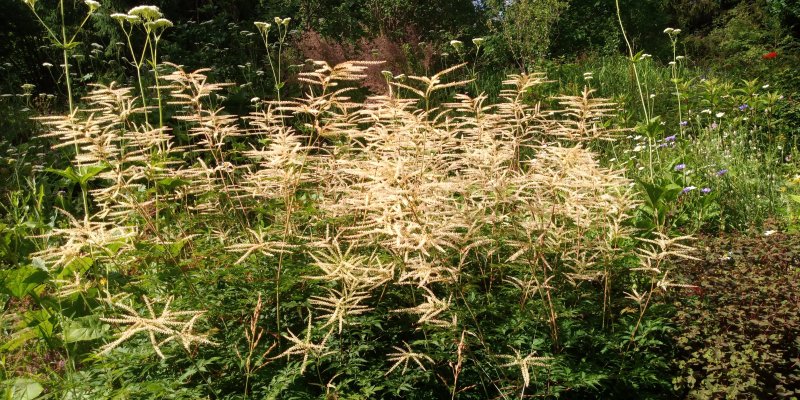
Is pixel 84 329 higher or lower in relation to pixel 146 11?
lower

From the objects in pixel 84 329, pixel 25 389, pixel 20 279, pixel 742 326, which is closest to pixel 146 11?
pixel 20 279

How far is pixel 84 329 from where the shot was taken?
2.36 meters

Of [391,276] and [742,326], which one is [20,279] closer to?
[391,276]

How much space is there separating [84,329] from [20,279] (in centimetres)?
31

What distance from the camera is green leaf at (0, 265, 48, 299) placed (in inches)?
91.8

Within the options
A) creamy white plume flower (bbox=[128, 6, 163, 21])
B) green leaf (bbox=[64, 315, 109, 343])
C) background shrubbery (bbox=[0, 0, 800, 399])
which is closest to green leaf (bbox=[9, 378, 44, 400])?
background shrubbery (bbox=[0, 0, 800, 399])

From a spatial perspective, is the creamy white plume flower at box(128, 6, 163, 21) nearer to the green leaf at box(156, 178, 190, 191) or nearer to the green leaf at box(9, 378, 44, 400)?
the green leaf at box(156, 178, 190, 191)

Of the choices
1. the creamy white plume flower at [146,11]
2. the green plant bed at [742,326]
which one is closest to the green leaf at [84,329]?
the creamy white plume flower at [146,11]

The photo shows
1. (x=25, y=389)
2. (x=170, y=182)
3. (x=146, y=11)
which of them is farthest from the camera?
(x=146, y=11)

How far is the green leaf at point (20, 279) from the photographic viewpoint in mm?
2332

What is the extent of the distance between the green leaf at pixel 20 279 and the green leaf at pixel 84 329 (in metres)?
0.20

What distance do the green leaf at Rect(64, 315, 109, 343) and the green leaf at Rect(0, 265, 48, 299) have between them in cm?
20

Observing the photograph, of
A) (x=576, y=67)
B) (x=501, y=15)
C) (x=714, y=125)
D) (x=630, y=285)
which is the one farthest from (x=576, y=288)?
(x=501, y=15)

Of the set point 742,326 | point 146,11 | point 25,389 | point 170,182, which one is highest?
point 146,11
